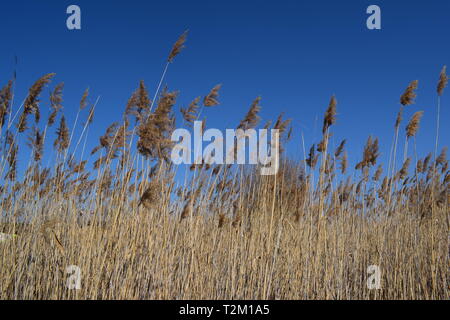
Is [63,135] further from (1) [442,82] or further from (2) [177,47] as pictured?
(1) [442,82]

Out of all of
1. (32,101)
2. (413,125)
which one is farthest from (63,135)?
(413,125)

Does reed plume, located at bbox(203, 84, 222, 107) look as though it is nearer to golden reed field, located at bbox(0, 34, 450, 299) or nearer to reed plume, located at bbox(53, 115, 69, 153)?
golden reed field, located at bbox(0, 34, 450, 299)

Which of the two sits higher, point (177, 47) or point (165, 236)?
point (177, 47)

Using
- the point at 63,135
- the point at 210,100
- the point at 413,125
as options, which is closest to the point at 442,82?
the point at 413,125

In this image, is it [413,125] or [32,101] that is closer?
[32,101]

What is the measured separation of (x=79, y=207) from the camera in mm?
4227

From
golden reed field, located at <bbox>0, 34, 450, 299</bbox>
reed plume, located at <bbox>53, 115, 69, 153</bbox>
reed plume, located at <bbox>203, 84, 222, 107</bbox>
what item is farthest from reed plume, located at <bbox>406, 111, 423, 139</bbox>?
reed plume, located at <bbox>53, 115, 69, 153</bbox>

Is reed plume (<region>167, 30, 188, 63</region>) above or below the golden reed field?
above

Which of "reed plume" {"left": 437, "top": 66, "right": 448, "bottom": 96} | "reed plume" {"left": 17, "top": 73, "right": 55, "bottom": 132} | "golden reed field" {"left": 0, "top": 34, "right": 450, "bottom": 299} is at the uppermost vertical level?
"reed plume" {"left": 437, "top": 66, "right": 448, "bottom": 96}

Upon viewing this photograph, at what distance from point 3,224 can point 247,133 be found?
2864 millimetres
